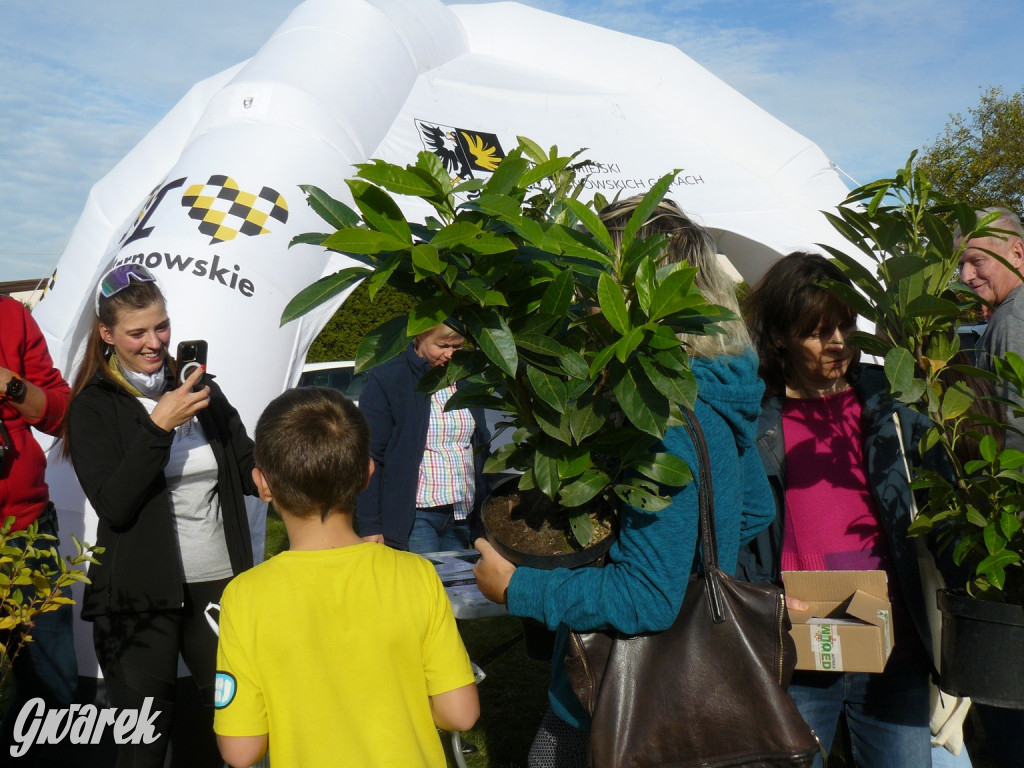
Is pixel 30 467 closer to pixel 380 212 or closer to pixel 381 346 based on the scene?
pixel 381 346

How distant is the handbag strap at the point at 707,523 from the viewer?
1.58m

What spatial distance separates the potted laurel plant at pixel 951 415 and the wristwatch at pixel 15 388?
2450mm

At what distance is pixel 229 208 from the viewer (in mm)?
4289


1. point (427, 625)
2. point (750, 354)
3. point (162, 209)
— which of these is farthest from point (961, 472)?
point (162, 209)

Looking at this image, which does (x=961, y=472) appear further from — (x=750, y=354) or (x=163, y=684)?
(x=163, y=684)

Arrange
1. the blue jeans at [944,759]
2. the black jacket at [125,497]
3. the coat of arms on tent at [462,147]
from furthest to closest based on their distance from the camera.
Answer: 1. the coat of arms on tent at [462,147]
2. the black jacket at [125,497]
3. the blue jeans at [944,759]

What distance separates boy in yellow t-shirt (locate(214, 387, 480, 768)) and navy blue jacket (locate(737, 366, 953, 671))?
3.06 feet

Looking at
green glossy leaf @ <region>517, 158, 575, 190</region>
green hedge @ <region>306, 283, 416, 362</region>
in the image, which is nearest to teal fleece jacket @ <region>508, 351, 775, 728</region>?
green glossy leaf @ <region>517, 158, 575, 190</region>

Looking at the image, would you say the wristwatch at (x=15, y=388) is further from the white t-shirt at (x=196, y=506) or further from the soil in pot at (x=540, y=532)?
the soil in pot at (x=540, y=532)

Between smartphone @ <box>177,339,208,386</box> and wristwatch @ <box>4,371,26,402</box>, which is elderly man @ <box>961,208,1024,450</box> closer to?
smartphone @ <box>177,339,208,386</box>

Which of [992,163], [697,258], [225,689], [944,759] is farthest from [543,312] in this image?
[992,163]

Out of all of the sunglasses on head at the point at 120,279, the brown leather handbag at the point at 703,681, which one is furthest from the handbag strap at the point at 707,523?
the sunglasses on head at the point at 120,279

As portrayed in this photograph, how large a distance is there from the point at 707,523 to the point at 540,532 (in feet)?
1.04

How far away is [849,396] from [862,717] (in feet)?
2.78
